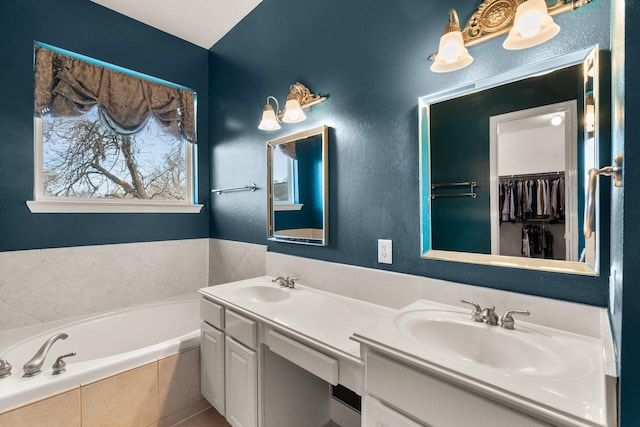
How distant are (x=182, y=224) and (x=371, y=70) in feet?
6.98

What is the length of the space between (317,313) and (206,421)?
1.14 m

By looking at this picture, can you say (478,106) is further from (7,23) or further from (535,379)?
(7,23)

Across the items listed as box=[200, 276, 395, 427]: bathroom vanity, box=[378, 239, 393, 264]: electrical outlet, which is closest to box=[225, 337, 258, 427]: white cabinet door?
box=[200, 276, 395, 427]: bathroom vanity

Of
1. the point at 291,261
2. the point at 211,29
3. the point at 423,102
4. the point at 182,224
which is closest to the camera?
the point at 423,102

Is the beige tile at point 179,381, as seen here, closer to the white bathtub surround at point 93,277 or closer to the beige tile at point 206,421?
the beige tile at point 206,421

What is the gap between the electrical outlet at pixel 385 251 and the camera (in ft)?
4.96

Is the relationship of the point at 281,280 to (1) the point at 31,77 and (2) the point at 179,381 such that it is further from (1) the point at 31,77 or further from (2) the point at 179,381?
(1) the point at 31,77

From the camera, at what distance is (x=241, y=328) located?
1489 millimetres

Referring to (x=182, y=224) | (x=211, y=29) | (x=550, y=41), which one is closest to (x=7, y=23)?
(x=211, y=29)

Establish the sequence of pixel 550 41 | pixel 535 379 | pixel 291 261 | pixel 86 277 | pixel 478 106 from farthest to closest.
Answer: pixel 86 277 < pixel 291 261 < pixel 478 106 < pixel 550 41 < pixel 535 379

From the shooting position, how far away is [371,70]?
5.17 feet

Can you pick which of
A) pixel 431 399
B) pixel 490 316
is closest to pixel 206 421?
pixel 431 399

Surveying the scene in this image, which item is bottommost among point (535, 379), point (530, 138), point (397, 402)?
point (397, 402)

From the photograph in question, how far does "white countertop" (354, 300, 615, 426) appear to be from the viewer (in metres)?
0.62
